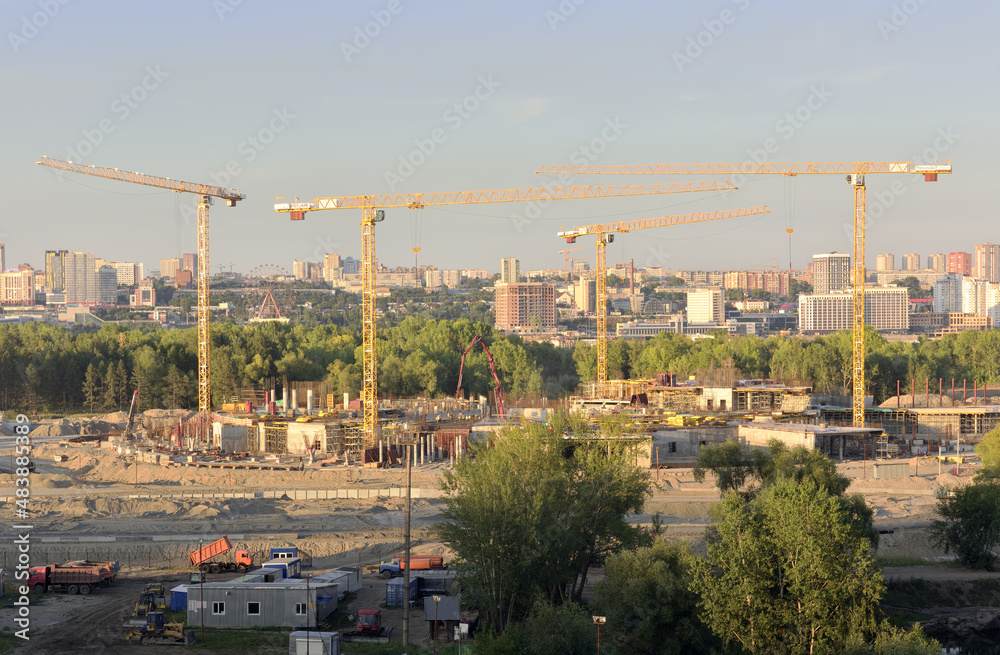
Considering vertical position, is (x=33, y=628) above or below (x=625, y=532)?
below

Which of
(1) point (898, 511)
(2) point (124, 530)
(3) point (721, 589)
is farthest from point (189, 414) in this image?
(3) point (721, 589)

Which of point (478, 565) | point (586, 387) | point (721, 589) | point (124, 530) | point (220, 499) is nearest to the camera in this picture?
point (721, 589)

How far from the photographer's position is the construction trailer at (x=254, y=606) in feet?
75.6

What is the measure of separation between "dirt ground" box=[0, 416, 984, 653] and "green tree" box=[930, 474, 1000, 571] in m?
0.70

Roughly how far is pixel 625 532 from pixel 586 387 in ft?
173

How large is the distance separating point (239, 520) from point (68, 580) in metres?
9.01

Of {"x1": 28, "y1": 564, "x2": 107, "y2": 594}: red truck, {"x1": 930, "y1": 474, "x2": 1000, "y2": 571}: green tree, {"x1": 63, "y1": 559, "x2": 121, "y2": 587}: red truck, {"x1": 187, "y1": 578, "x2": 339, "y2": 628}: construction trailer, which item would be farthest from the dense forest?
{"x1": 187, "y1": 578, "x2": 339, "y2": 628}: construction trailer

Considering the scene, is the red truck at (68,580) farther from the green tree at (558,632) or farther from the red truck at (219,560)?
the green tree at (558,632)

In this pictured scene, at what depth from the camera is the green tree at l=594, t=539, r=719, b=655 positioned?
21.4 meters

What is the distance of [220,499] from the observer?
38.7 meters

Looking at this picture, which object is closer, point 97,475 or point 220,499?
point 220,499

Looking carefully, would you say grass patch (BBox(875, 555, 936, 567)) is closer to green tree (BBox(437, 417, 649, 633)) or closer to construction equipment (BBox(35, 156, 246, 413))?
green tree (BBox(437, 417, 649, 633))

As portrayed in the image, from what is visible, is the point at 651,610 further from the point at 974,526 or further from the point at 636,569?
the point at 974,526

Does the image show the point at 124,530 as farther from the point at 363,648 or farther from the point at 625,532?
the point at 625,532
